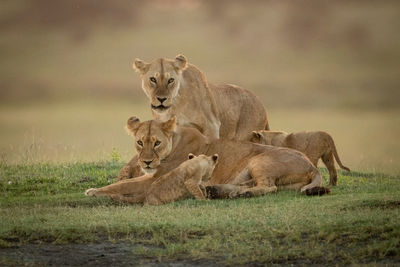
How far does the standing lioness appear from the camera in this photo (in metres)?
11.5

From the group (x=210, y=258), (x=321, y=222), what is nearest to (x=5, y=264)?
(x=210, y=258)

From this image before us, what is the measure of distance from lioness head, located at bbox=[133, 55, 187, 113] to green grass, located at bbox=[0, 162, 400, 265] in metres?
2.31

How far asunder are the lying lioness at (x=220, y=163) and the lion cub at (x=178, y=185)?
19cm

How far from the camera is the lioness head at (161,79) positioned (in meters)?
11.4

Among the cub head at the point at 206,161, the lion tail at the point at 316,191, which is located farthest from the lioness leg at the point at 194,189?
the lion tail at the point at 316,191

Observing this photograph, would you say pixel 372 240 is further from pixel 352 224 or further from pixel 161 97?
pixel 161 97

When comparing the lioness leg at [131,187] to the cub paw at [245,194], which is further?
the lioness leg at [131,187]

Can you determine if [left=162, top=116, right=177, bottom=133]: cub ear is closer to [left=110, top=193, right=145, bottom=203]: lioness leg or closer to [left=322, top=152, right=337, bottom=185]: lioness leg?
[left=110, top=193, right=145, bottom=203]: lioness leg

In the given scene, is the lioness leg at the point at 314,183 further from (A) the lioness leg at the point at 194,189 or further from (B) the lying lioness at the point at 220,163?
(A) the lioness leg at the point at 194,189

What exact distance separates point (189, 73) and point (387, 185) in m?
3.67

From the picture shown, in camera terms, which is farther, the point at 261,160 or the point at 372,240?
the point at 261,160

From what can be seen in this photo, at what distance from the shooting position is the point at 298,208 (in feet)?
26.5

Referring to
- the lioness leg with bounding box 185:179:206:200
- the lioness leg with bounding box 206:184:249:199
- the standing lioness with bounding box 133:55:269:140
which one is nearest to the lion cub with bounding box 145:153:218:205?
the lioness leg with bounding box 185:179:206:200

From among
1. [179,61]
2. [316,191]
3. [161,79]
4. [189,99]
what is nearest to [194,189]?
[316,191]
